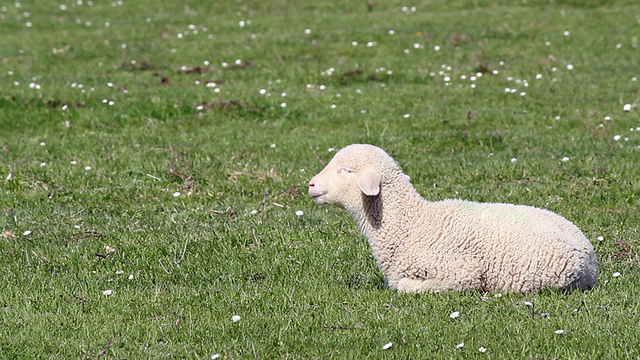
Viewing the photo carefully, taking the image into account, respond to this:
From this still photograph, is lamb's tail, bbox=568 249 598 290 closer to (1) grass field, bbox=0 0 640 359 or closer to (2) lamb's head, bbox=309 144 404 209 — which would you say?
(1) grass field, bbox=0 0 640 359

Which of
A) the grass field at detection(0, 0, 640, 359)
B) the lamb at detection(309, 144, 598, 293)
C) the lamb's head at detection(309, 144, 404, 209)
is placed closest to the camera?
the grass field at detection(0, 0, 640, 359)

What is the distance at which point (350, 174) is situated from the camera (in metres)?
6.82

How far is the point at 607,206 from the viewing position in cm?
983

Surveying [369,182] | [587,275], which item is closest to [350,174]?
[369,182]

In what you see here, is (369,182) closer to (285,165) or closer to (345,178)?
(345,178)

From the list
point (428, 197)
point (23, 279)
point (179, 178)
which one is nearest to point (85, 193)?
point (179, 178)

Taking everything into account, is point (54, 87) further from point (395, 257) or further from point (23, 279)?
point (395, 257)

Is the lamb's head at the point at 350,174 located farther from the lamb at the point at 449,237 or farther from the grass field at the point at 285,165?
the grass field at the point at 285,165

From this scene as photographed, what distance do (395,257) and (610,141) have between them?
268 inches

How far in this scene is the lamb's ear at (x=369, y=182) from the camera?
6.60 metres

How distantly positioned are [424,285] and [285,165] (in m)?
5.21

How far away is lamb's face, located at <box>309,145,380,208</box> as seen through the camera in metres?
6.77

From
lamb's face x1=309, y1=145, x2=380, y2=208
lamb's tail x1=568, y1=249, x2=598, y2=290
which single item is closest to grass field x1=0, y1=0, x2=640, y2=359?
lamb's tail x1=568, y1=249, x2=598, y2=290

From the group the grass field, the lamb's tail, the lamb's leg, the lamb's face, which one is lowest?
the grass field
